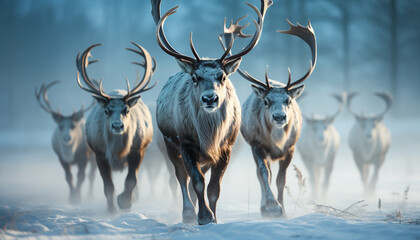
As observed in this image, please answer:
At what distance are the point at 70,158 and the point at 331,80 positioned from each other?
61.9 feet

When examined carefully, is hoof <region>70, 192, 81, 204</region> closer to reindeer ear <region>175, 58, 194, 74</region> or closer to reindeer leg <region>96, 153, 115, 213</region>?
reindeer leg <region>96, 153, 115, 213</region>

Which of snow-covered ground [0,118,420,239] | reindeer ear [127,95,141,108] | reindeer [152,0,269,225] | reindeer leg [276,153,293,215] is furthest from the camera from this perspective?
reindeer ear [127,95,141,108]

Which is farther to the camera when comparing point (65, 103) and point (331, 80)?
point (65, 103)

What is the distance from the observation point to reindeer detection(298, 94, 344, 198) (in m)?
10.9

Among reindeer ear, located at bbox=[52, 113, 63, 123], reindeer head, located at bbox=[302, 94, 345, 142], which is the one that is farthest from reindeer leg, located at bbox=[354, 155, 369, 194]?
reindeer ear, located at bbox=[52, 113, 63, 123]

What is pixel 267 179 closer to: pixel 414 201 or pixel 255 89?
pixel 255 89

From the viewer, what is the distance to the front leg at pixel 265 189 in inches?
240

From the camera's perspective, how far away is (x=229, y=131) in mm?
5520

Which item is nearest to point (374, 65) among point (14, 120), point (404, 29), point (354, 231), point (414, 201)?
point (404, 29)

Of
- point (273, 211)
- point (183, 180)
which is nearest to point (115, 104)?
point (183, 180)

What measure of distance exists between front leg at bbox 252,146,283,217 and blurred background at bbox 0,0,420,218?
8053mm

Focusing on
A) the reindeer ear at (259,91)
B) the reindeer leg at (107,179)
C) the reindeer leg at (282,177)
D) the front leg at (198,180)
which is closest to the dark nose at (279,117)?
the reindeer ear at (259,91)

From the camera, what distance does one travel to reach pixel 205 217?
5023 mm

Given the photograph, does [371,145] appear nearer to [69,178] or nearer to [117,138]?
[117,138]
